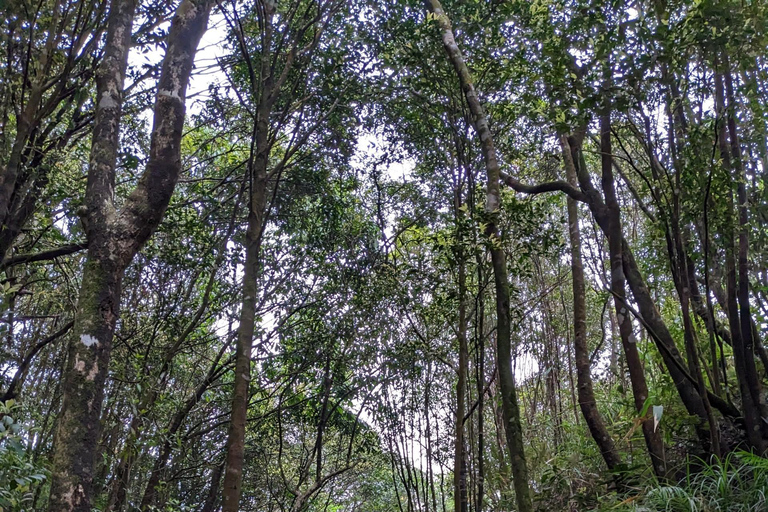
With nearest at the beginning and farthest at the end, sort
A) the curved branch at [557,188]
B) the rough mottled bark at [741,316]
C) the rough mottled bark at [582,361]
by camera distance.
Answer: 1. the rough mottled bark at [741,316]
2. the rough mottled bark at [582,361]
3. the curved branch at [557,188]

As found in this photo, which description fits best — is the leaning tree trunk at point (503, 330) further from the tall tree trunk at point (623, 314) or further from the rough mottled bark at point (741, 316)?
the rough mottled bark at point (741, 316)

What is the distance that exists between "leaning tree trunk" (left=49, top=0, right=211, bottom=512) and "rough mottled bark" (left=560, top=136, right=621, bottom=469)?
12.6ft

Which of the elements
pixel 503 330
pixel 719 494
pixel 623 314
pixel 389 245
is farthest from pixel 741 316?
pixel 389 245

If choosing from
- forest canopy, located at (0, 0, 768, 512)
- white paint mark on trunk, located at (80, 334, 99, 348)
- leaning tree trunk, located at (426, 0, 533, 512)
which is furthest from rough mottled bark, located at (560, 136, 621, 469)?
white paint mark on trunk, located at (80, 334, 99, 348)

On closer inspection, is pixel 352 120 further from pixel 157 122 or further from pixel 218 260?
pixel 157 122

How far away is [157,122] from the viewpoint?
11.2 feet

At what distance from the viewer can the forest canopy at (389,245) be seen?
12.1 ft

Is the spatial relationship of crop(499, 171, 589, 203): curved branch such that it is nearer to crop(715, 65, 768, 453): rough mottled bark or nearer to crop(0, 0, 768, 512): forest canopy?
crop(0, 0, 768, 512): forest canopy

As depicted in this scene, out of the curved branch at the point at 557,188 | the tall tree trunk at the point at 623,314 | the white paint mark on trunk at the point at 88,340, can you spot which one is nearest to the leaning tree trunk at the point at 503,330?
the tall tree trunk at the point at 623,314

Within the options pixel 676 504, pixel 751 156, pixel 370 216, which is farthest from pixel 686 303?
pixel 370 216

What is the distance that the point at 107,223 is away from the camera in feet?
10.2

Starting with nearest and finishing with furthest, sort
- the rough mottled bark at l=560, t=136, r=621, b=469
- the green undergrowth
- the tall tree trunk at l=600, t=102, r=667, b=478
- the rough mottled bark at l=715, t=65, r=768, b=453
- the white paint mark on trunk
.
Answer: the white paint mark on trunk
the green undergrowth
the rough mottled bark at l=715, t=65, r=768, b=453
the tall tree trunk at l=600, t=102, r=667, b=478
the rough mottled bark at l=560, t=136, r=621, b=469

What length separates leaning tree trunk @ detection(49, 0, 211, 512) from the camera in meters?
2.63

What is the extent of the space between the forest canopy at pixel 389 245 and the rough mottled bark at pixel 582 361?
0.03 m
